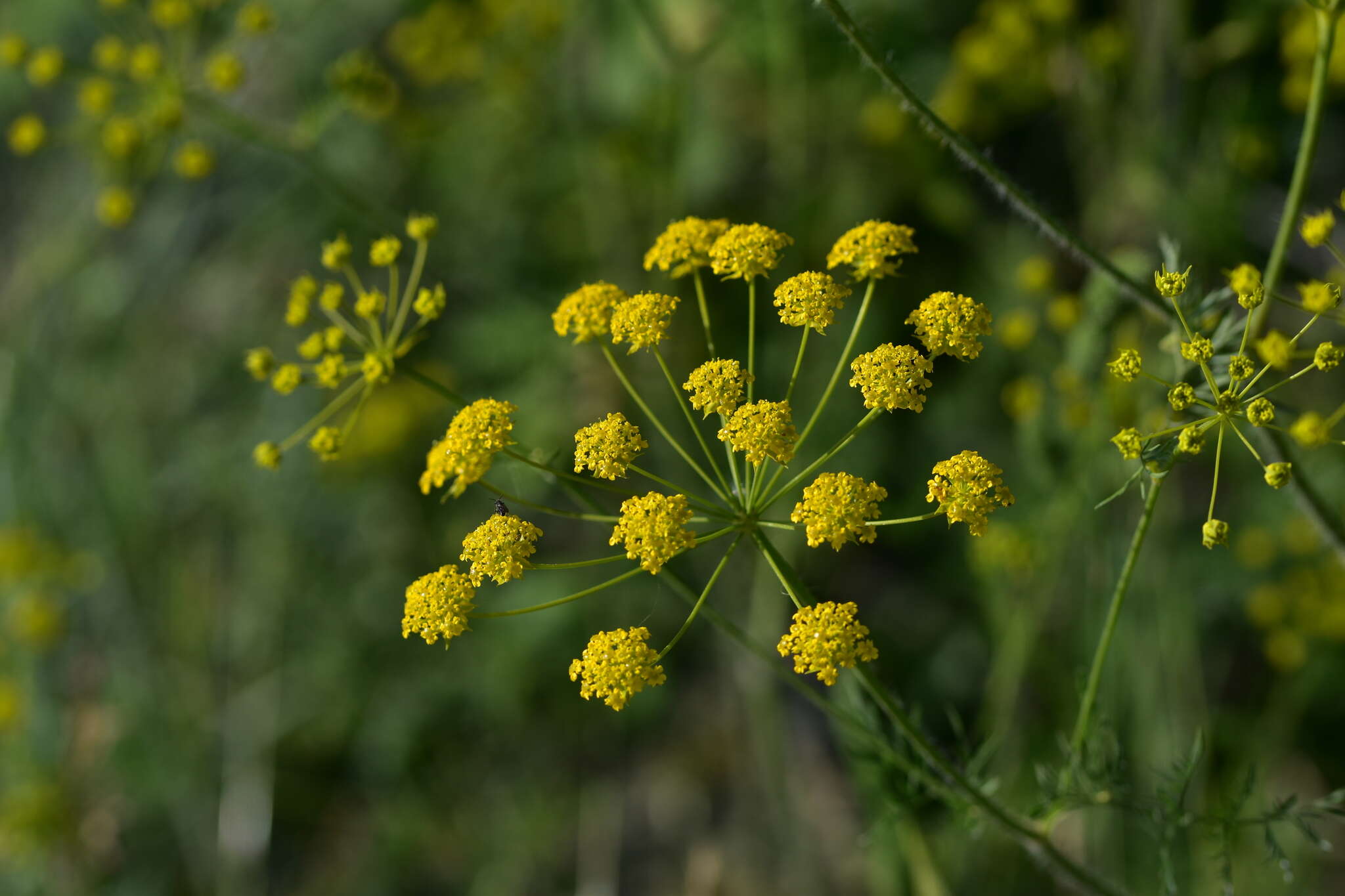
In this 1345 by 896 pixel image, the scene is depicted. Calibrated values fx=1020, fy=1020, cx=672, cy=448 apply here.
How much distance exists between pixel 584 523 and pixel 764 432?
16.3 feet

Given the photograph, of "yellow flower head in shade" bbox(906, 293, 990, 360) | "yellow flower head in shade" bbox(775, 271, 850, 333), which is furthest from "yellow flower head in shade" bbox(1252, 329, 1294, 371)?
"yellow flower head in shade" bbox(775, 271, 850, 333)

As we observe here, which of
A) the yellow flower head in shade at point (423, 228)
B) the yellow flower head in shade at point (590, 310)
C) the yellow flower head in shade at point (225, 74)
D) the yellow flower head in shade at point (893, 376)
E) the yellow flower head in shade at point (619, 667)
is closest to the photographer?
the yellow flower head in shade at point (619, 667)

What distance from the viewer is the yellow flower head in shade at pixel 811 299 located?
3160 millimetres

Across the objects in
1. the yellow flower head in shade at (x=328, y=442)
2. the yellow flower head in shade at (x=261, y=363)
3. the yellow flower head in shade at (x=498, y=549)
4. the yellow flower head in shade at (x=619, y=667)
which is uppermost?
the yellow flower head in shade at (x=498, y=549)

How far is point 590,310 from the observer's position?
339cm

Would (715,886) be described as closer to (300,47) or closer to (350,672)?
(350,672)

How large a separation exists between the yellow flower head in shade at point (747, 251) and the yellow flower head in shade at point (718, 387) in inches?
14.0

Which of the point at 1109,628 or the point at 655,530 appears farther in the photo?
the point at 1109,628

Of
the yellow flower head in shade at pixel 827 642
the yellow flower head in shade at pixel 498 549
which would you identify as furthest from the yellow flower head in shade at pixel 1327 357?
the yellow flower head in shade at pixel 498 549

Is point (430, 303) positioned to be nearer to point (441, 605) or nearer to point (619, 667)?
point (441, 605)

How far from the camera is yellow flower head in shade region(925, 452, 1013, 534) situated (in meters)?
2.88

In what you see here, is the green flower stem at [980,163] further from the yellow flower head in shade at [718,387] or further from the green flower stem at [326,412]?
the green flower stem at [326,412]

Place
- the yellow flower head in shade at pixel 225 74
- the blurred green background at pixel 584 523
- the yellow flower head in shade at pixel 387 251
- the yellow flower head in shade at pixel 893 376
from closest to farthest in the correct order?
1. the yellow flower head in shade at pixel 893 376
2. the yellow flower head in shade at pixel 387 251
3. the yellow flower head in shade at pixel 225 74
4. the blurred green background at pixel 584 523

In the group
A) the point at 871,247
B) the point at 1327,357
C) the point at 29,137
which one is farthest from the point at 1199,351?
the point at 29,137
